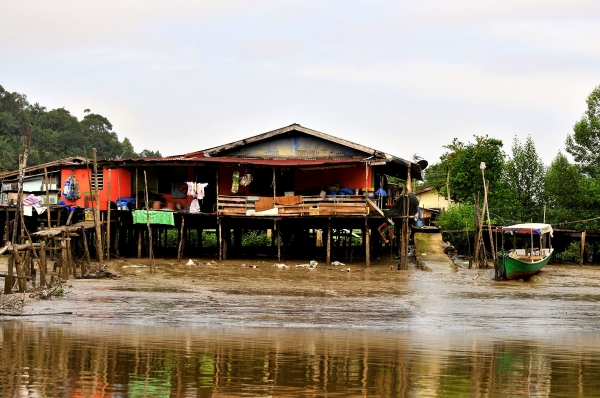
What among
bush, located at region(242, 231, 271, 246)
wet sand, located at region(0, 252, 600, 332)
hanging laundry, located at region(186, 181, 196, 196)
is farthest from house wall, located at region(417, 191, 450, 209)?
hanging laundry, located at region(186, 181, 196, 196)

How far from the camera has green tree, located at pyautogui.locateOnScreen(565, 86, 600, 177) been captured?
165 ft

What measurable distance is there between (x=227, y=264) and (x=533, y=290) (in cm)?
1039

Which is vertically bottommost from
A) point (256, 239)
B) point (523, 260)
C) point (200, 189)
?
point (523, 260)

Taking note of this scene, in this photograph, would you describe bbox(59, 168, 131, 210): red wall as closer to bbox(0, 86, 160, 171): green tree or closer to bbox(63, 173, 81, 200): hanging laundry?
bbox(63, 173, 81, 200): hanging laundry

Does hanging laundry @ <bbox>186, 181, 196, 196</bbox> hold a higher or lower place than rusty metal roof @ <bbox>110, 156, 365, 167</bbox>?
lower

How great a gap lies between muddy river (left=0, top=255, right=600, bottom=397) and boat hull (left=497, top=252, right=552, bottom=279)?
3.72 ft

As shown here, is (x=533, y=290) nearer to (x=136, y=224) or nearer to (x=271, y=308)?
(x=271, y=308)

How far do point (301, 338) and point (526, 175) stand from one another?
131 feet

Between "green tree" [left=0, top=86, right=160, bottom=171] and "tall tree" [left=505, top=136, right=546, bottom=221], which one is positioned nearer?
"tall tree" [left=505, top=136, right=546, bottom=221]

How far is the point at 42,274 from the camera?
806 inches

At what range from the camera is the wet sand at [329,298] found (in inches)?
699

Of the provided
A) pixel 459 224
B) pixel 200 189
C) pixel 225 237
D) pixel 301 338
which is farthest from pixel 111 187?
pixel 301 338

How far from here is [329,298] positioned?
22.0 meters

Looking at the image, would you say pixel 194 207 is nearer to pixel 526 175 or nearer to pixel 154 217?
pixel 154 217
